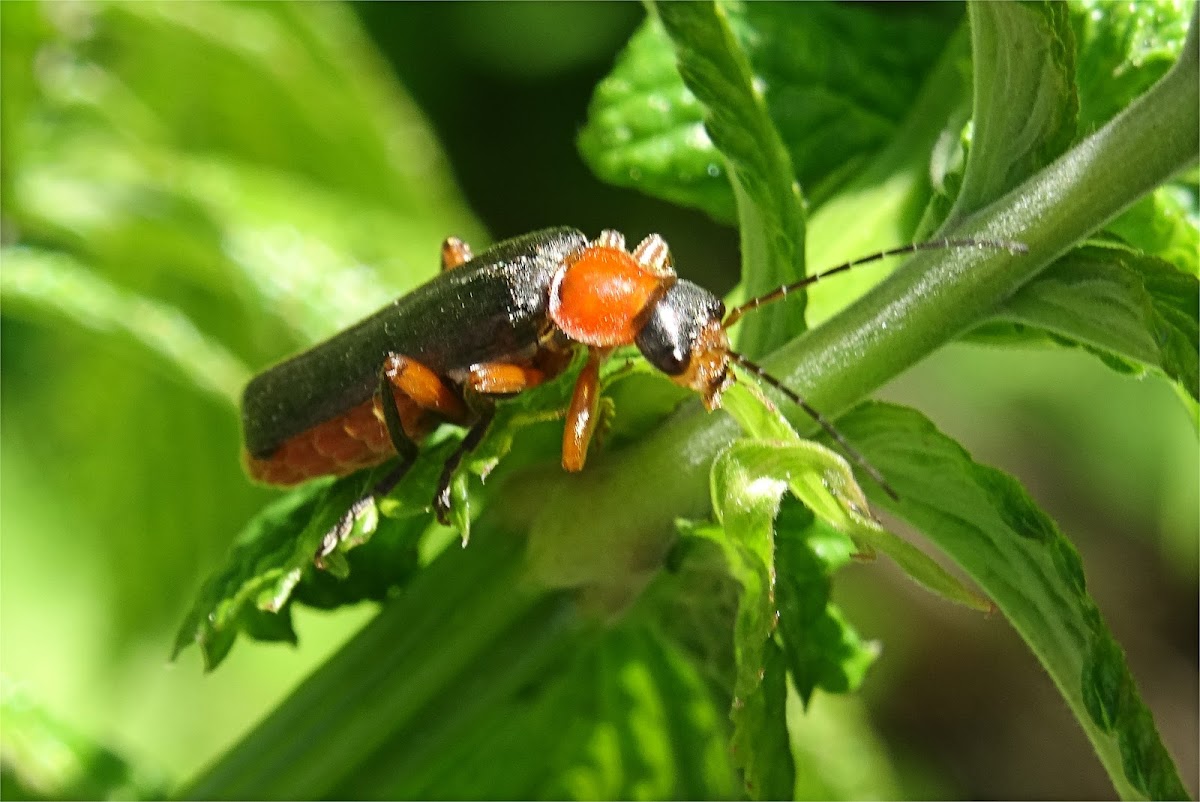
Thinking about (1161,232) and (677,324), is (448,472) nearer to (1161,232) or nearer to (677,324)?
(677,324)

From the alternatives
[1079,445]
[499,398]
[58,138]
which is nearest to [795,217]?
[499,398]

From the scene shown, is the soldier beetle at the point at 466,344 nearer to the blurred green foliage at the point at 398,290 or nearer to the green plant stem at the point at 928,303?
the blurred green foliage at the point at 398,290

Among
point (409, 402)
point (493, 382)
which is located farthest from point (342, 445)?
point (493, 382)

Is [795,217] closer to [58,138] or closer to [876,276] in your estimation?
[876,276]

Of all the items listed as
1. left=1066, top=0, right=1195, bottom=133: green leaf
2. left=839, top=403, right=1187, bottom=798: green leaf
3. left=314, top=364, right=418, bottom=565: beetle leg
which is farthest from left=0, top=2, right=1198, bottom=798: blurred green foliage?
left=839, top=403, right=1187, bottom=798: green leaf

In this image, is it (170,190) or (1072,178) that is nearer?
(1072,178)

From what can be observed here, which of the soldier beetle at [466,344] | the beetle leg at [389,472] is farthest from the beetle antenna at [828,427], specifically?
the beetle leg at [389,472]
